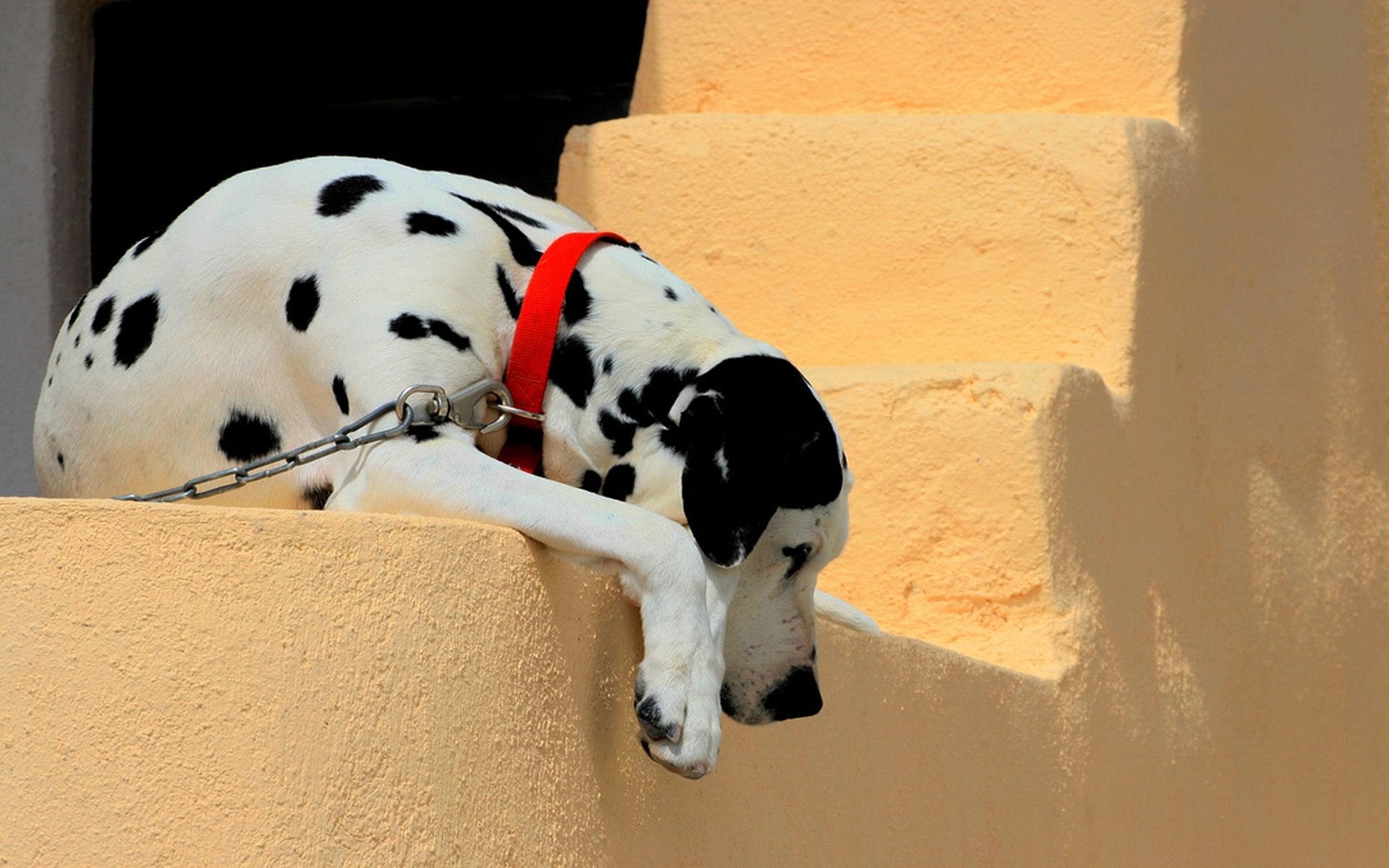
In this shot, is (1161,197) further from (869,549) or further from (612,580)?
(612,580)

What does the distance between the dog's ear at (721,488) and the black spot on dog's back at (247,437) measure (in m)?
0.79

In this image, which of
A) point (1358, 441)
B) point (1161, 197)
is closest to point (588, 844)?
point (1161, 197)

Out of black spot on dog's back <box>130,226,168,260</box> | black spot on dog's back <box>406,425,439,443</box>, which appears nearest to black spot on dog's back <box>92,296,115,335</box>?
black spot on dog's back <box>130,226,168,260</box>

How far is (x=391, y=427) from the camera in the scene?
2707mm

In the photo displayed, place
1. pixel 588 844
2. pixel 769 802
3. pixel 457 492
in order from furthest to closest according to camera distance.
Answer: pixel 769 802 → pixel 457 492 → pixel 588 844

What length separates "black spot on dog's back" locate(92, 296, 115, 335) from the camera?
325 cm

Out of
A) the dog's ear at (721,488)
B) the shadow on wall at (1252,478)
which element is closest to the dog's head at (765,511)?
the dog's ear at (721,488)

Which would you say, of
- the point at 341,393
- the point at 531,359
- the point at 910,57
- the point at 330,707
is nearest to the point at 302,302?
the point at 341,393

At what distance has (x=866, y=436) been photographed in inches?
179

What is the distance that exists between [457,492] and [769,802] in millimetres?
798

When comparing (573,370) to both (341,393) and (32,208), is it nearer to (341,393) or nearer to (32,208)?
(341,393)

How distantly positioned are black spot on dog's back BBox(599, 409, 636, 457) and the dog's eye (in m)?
0.32

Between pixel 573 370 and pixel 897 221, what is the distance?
2.25 meters

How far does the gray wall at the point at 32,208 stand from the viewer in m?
6.64
